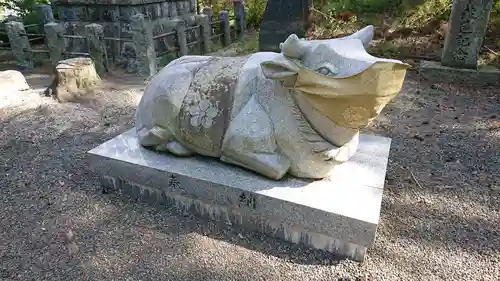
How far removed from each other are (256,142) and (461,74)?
552 centimetres

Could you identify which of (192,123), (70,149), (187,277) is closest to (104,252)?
(187,277)

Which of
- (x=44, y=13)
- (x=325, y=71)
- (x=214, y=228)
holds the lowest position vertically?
(x=214, y=228)

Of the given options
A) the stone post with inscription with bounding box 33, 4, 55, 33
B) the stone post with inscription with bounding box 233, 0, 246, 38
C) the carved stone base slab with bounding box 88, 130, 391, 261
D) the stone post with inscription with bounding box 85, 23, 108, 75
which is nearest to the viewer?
the carved stone base slab with bounding box 88, 130, 391, 261

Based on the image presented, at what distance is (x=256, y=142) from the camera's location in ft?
8.04

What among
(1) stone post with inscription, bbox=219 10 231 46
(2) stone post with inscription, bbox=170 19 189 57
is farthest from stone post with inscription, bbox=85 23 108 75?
(1) stone post with inscription, bbox=219 10 231 46

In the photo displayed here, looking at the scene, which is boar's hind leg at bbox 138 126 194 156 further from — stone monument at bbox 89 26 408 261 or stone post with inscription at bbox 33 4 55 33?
stone post with inscription at bbox 33 4 55 33

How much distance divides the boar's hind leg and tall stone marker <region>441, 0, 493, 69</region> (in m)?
5.60

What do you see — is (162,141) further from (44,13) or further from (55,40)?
(44,13)

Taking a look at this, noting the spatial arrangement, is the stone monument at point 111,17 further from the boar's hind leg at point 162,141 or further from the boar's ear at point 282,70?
the boar's ear at point 282,70

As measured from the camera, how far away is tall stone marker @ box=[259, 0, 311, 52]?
8.44 m

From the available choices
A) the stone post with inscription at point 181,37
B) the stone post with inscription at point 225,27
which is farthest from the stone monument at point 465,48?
the stone post with inscription at point 225,27

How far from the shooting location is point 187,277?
2.28 m

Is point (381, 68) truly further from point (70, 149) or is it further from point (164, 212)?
point (70, 149)

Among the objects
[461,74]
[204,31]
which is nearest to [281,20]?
[204,31]
